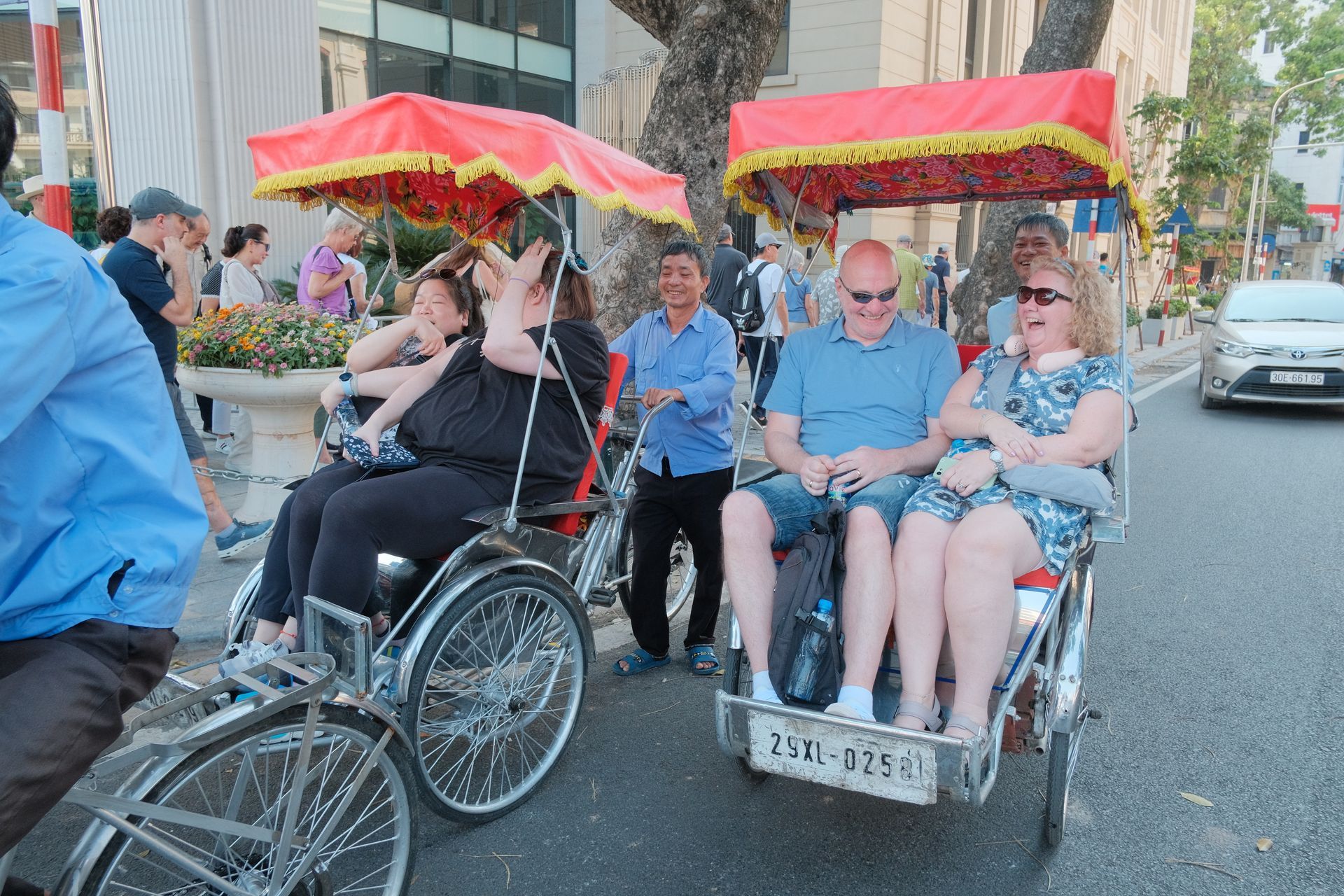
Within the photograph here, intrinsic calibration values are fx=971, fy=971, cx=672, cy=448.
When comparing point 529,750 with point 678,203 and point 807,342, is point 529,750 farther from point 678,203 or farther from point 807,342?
point 678,203

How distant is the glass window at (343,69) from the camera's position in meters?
12.5

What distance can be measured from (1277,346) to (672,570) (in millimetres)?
9539

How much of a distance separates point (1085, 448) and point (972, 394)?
462 millimetres

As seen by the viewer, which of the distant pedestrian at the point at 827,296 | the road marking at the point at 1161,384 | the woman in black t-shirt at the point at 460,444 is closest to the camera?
the woman in black t-shirt at the point at 460,444

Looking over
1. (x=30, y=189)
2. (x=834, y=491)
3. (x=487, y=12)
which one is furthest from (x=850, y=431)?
(x=487, y=12)

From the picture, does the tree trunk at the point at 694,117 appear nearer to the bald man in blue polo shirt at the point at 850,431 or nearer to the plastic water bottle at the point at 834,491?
the bald man in blue polo shirt at the point at 850,431

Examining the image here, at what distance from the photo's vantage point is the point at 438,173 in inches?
135

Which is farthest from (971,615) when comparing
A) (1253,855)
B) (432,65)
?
(432,65)

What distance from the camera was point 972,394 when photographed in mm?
3543

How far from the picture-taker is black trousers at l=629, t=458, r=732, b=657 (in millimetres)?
4363

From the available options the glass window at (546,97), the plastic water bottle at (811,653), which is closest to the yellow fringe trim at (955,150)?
the plastic water bottle at (811,653)

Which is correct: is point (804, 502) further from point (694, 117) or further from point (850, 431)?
point (694, 117)

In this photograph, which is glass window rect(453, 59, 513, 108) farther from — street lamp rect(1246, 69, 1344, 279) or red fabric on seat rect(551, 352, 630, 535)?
street lamp rect(1246, 69, 1344, 279)

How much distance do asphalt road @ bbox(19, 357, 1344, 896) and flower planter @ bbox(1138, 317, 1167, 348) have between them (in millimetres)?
17677
